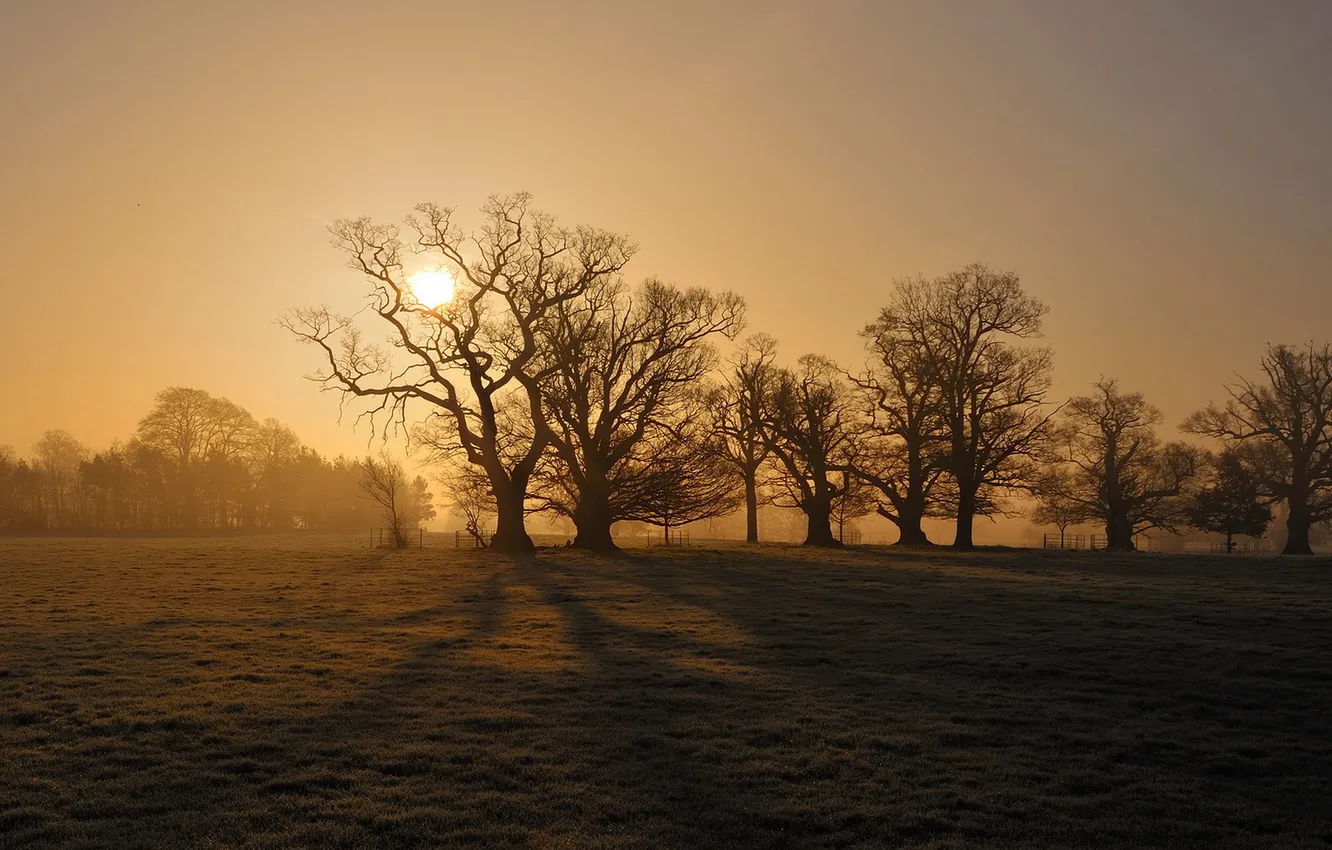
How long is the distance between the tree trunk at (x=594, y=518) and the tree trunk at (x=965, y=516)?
22.4m

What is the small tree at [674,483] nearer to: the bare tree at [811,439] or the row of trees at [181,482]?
the bare tree at [811,439]

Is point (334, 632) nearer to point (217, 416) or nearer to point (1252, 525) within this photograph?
point (1252, 525)

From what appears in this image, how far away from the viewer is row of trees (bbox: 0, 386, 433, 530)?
302 ft

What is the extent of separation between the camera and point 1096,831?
29.3 feet

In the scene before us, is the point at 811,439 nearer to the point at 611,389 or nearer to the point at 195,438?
the point at 611,389

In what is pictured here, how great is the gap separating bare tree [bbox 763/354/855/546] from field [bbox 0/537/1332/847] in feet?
91.5

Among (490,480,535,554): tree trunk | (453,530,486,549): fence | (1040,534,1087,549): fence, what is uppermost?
(490,480,535,554): tree trunk

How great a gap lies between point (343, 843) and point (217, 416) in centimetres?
9781

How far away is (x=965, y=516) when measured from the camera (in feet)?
177

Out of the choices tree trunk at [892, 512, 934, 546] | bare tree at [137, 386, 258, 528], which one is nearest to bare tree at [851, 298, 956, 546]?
tree trunk at [892, 512, 934, 546]

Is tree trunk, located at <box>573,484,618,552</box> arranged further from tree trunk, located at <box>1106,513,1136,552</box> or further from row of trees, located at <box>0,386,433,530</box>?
row of trees, located at <box>0,386,433,530</box>

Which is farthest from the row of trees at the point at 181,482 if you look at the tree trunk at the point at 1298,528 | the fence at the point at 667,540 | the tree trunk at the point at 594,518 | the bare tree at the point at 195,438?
the tree trunk at the point at 1298,528

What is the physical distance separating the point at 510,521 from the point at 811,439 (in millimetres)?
20664

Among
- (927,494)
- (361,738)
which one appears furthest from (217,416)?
(361,738)
